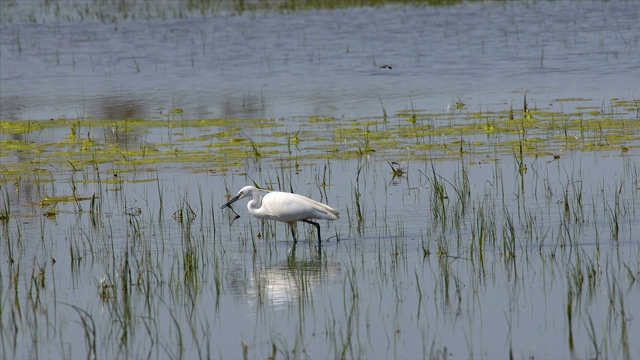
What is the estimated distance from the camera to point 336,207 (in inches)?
386

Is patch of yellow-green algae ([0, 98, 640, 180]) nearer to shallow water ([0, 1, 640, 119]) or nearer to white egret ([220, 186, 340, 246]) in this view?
shallow water ([0, 1, 640, 119])

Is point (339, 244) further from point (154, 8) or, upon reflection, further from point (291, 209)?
point (154, 8)

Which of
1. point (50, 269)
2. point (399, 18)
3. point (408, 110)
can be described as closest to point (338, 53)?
point (399, 18)

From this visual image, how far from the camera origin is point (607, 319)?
6.30 m

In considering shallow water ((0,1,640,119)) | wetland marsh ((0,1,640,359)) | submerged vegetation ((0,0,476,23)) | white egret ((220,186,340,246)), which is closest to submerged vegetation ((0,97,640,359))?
wetland marsh ((0,1,640,359))

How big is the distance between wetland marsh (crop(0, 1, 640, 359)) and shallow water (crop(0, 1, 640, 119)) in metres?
0.14

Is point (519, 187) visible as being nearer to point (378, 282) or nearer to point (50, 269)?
point (378, 282)

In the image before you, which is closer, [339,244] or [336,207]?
[339,244]

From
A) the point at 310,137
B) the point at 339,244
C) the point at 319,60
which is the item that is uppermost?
the point at 319,60

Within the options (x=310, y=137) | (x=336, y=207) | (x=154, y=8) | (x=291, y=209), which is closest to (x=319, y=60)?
(x=310, y=137)

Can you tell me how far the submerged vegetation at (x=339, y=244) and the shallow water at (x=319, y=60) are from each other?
3087mm

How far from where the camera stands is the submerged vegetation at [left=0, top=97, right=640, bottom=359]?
6.38 meters

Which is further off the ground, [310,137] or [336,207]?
[310,137]

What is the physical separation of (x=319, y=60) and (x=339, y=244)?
48.2 feet
